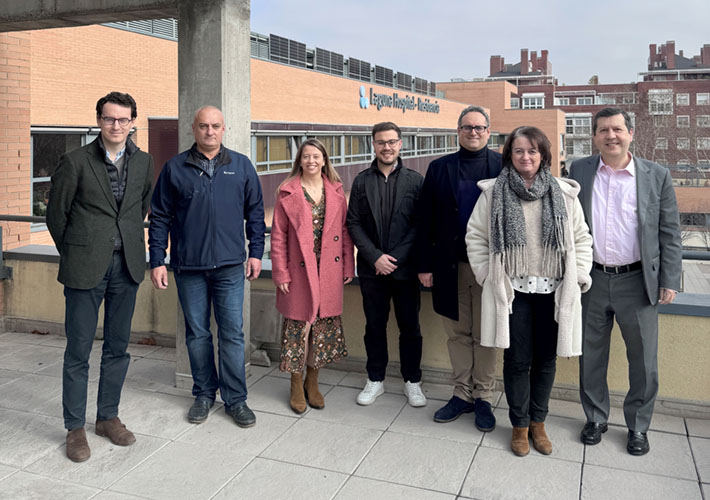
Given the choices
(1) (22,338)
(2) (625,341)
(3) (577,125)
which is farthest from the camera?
(3) (577,125)

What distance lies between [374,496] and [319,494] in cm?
29

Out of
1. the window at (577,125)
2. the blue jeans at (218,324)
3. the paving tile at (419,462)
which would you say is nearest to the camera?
the paving tile at (419,462)

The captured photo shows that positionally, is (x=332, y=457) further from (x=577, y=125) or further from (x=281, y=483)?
(x=577, y=125)

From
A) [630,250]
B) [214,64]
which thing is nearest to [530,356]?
[630,250]

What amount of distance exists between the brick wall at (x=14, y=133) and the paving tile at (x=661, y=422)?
20.0 ft

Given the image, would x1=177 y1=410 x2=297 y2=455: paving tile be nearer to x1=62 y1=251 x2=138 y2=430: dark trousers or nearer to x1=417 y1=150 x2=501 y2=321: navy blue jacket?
x1=62 y1=251 x2=138 y2=430: dark trousers

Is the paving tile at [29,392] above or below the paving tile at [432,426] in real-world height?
above

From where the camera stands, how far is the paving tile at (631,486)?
139 inches

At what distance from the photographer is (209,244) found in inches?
173

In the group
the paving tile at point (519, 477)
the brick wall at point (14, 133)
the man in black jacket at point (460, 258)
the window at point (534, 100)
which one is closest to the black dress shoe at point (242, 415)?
the man in black jacket at point (460, 258)

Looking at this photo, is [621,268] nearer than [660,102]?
Yes

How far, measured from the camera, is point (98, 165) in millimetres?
4012

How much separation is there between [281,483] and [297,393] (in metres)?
1.14

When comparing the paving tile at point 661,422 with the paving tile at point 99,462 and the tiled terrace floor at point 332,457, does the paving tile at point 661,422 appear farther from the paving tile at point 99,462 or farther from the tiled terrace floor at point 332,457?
the paving tile at point 99,462
